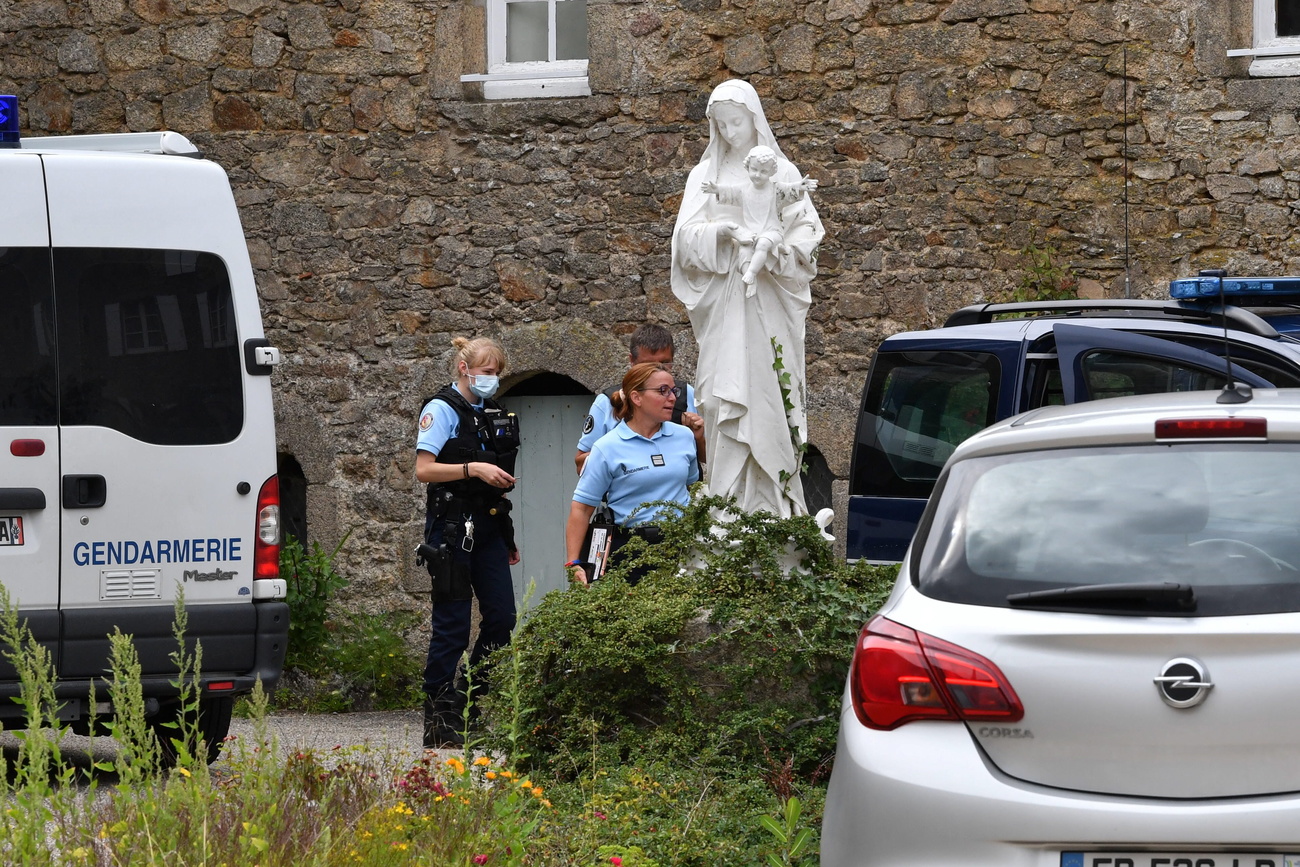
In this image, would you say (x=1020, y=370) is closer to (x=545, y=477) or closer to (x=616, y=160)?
(x=616, y=160)

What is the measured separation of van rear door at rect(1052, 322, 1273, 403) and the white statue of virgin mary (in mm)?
1015

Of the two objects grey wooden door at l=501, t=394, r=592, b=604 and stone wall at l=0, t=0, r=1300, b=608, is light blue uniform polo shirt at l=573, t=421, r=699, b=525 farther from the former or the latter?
grey wooden door at l=501, t=394, r=592, b=604

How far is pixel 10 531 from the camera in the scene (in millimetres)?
5996

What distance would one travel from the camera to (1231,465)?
10.9 feet

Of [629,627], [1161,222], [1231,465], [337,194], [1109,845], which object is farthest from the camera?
[337,194]

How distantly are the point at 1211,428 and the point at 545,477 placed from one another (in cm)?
793

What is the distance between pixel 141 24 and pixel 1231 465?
31.2 ft

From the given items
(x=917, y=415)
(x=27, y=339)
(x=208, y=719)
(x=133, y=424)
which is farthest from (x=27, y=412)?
(x=917, y=415)

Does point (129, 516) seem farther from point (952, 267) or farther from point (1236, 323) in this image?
point (952, 267)

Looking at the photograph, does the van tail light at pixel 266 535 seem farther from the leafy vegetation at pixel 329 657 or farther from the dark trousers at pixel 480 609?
the leafy vegetation at pixel 329 657

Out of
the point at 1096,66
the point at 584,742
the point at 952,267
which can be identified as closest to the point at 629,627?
the point at 584,742

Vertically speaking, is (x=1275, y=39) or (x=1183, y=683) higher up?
(x=1275, y=39)

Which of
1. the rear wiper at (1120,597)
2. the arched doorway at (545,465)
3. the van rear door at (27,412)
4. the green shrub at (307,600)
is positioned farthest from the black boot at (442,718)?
the rear wiper at (1120,597)

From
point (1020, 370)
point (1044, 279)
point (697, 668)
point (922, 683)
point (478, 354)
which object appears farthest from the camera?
point (1044, 279)
